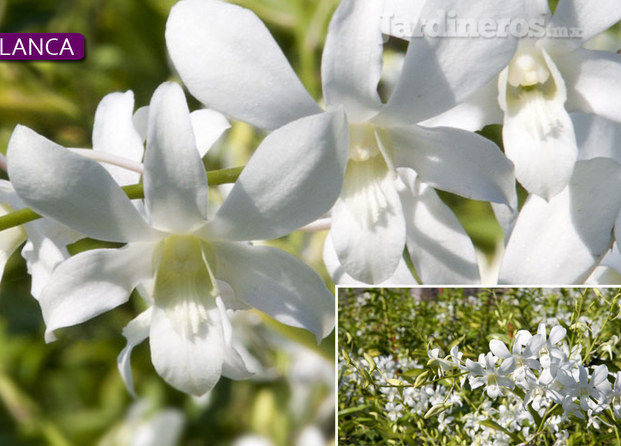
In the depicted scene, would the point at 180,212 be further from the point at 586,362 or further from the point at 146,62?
the point at 146,62

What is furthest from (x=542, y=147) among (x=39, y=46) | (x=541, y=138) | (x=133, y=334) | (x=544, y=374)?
(x=39, y=46)

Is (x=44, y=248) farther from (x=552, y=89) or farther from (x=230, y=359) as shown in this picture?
(x=552, y=89)

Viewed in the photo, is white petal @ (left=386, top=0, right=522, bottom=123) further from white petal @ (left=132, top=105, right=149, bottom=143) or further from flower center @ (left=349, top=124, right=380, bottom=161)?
white petal @ (left=132, top=105, right=149, bottom=143)

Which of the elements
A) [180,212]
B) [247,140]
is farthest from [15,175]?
[247,140]

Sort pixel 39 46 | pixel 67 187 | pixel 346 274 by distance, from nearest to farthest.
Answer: pixel 67 187 → pixel 346 274 → pixel 39 46

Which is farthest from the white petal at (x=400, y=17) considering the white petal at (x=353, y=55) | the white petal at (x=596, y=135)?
the white petal at (x=596, y=135)

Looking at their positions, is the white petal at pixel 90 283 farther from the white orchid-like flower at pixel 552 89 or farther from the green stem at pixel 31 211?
the white orchid-like flower at pixel 552 89
